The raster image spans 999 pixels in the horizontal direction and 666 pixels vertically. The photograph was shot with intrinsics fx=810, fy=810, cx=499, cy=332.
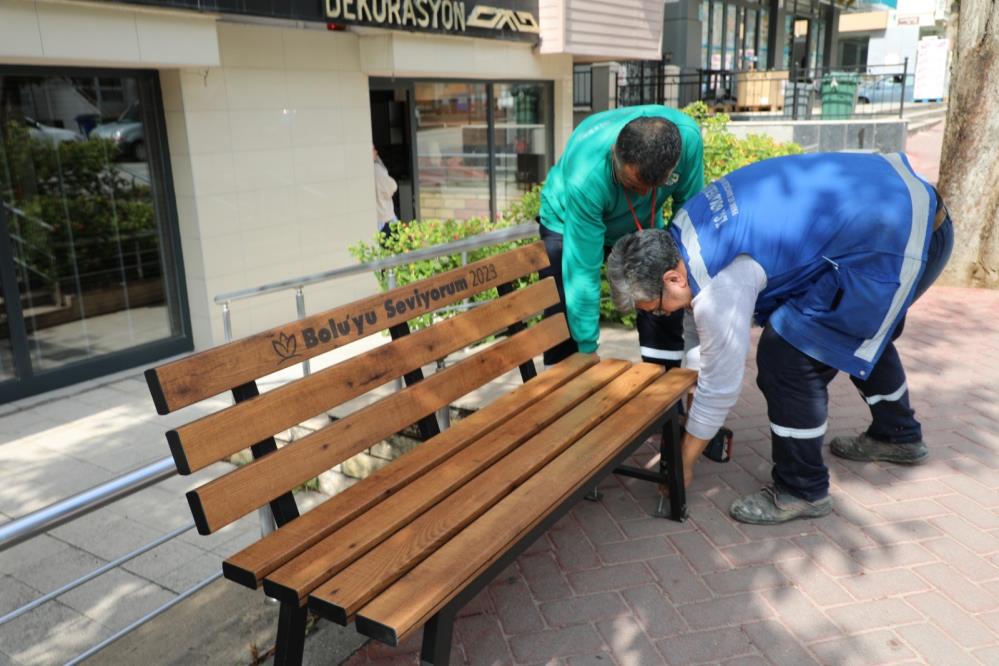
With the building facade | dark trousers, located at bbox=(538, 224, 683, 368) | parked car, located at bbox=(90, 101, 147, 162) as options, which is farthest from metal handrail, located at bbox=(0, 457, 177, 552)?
parked car, located at bbox=(90, 101, 147, 162)

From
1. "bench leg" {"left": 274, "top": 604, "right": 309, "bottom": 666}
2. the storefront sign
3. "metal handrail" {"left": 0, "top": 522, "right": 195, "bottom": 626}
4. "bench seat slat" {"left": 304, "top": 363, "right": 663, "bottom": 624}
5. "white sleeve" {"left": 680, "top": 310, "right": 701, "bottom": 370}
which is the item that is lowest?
"bench leg" {"left": 274, "top": 604, "right": 309, "bottom": 666}

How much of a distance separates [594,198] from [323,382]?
1390 mm

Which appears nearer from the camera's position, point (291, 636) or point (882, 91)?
point (291, 636)

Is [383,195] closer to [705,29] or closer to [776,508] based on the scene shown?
[776,508]

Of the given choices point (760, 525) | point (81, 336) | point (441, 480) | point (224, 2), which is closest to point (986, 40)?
point (760, 525)

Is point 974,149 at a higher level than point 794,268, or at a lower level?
higher

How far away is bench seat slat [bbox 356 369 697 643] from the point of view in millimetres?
1863

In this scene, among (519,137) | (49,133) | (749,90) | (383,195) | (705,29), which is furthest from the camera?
(705,29)

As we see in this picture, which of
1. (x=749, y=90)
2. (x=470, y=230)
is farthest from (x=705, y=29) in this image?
(x=470, y=230)

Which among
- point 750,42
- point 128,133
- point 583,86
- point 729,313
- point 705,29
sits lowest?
point 729,313

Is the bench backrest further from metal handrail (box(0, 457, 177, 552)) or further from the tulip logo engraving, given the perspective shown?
metal handrail (box(0, 457, 177, 552))

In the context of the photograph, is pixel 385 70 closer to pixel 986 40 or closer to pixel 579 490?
pixel 986 40

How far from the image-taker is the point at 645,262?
277 centimetres

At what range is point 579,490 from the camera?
2.54 metres
